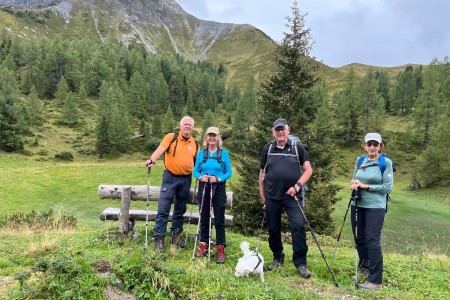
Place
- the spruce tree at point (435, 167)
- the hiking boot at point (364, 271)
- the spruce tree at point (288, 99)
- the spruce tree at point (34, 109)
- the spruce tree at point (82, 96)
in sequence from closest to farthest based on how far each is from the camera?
the hiking boot at point (364, 271)
the spruce tree at point (288, 99)
the spruce tree at point (435, 167)
the spruce tree at point (34, 109)
the spruce tree at point (82, 96)

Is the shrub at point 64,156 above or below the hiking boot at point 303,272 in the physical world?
below

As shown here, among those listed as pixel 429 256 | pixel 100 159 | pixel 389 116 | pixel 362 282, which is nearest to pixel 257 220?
pixel 429 256

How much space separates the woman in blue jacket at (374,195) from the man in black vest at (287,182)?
3.48ft

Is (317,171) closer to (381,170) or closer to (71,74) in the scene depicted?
(381,170)

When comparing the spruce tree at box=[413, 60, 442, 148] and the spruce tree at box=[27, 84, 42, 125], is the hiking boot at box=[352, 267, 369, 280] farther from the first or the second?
the spruce tree at box=[27, 84, 42, 125]

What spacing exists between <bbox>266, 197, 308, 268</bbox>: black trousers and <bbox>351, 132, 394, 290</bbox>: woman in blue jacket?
45.8 inches

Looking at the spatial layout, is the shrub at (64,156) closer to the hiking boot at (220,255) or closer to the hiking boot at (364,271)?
the hiking boot at (220,255)

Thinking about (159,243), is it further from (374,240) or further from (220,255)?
(374,240)

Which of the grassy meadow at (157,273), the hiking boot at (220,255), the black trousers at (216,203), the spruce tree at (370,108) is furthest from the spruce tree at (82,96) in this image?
the hiking boot at (220,255)

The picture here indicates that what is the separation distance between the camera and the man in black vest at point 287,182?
6574 mm

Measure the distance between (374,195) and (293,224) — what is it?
165 cm

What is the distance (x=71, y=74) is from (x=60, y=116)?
33.8m

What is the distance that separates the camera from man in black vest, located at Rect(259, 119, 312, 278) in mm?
6574

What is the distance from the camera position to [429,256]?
9.76 metres
